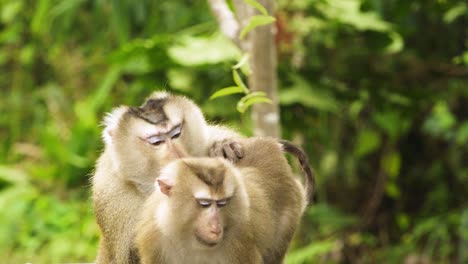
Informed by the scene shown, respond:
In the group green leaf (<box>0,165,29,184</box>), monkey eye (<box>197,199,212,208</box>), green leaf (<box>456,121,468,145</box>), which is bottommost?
green leaf (<box>0,165,29,184</box>)

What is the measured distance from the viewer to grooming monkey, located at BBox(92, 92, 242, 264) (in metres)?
3.34

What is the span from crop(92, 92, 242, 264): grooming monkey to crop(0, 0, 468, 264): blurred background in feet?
Result: 5.31

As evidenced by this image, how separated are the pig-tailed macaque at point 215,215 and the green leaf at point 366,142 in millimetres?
3445

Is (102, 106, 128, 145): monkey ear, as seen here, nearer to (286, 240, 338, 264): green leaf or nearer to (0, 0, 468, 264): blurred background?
(0, 0, 468, 264): blurred background

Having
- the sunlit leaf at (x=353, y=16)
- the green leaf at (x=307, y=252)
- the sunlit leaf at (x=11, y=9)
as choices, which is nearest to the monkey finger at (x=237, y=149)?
the sunlit leaf at (x=353, y=16)

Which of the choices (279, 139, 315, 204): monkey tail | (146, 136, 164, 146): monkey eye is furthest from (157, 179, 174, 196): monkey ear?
(279, 139, 315, 204): monkey tail

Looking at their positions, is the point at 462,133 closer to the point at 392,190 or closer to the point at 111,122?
the point at 392,190

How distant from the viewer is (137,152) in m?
3.37

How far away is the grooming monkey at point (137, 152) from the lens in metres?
3.34

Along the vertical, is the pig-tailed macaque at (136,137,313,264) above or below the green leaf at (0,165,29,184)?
above

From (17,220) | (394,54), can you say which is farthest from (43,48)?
(394,54)

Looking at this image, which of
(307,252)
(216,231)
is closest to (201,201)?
(216,231)

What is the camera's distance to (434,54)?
21.7ft

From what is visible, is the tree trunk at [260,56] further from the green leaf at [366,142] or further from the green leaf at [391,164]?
the green leaf at [391,164]
